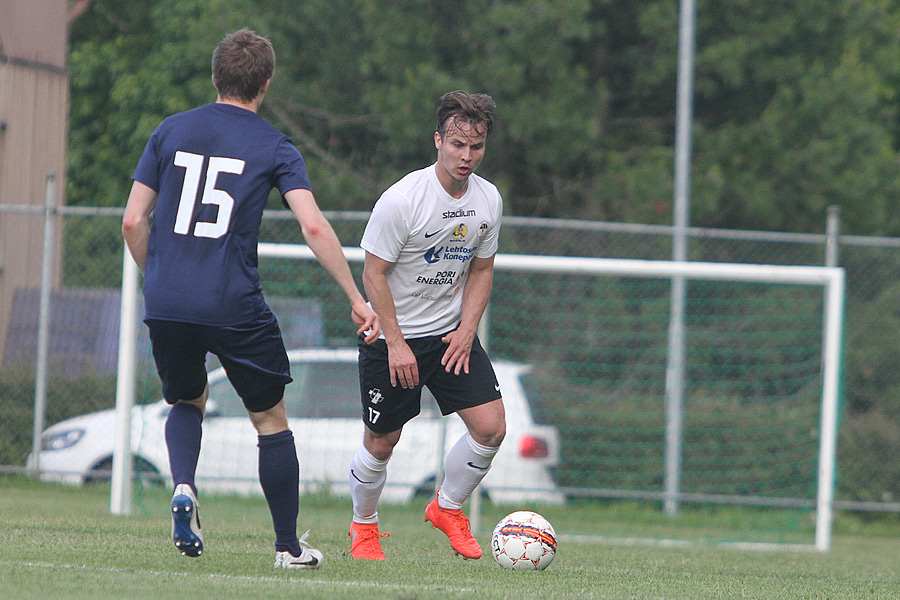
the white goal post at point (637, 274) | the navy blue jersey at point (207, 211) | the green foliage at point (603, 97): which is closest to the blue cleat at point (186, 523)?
the navy blue jersey at point (207, 211)

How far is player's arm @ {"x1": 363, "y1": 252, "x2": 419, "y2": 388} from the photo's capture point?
4.82 metres

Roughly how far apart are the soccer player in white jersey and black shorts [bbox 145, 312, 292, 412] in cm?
84

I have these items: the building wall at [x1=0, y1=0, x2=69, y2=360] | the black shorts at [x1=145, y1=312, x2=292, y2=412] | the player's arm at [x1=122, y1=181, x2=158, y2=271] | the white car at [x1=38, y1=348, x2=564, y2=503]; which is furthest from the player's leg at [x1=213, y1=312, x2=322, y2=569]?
the building wall at [x1=0, y1=0, x2=69, y2=360]

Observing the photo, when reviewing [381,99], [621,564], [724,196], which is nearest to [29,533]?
[621,564]

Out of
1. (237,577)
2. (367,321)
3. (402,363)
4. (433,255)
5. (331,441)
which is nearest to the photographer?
(237,577)

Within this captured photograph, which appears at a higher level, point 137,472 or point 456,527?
point 456,527

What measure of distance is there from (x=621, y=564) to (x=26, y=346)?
6.43 m

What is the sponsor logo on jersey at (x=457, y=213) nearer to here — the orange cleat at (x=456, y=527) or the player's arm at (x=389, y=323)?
the player's arm at (x=389, y=323)

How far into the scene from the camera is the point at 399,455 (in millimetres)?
9070

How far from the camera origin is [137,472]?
7898 mm

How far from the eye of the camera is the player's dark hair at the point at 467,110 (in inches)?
186

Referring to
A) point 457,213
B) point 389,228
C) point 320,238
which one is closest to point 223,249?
point 320,238

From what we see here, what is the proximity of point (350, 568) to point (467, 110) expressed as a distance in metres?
1.86

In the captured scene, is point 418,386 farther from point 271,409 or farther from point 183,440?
point 183,440
